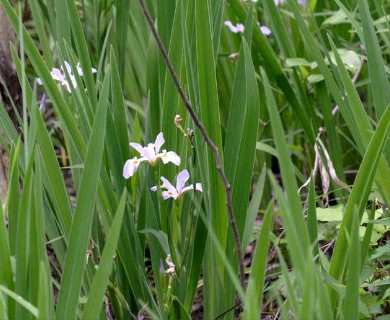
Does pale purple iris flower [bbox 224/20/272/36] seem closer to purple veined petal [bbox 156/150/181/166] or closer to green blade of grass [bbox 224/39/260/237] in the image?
green blade of grass [bbox 224/39/260/237]

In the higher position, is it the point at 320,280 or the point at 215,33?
the point at 215,33

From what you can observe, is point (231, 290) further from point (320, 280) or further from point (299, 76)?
point (299, 76)

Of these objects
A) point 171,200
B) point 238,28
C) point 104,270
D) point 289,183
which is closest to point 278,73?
point 238,28

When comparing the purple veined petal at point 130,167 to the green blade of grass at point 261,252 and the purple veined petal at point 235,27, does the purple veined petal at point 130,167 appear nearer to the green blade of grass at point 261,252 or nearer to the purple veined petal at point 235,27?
the green blade of grass at point 261,252

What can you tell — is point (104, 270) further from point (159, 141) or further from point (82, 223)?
point (159, 141)

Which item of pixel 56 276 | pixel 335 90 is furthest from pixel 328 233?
pixel 56 276

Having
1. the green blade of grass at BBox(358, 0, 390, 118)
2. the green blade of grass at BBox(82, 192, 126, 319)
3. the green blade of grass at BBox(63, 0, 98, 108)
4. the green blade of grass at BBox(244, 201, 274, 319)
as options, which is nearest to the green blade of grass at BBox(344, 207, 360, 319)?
the green blade of grass at BBox(244, 201, 274, 319)
